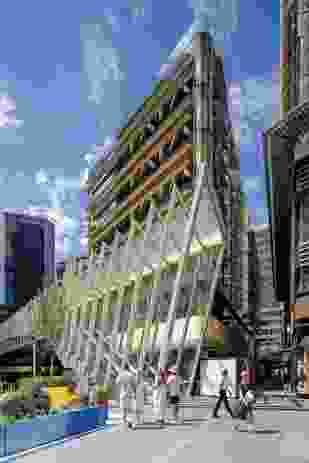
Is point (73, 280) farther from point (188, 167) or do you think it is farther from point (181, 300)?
point (188, 167)

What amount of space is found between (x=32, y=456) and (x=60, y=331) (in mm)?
42248

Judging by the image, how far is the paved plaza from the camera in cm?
1194

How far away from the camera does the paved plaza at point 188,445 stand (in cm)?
1194

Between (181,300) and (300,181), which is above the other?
(300,181)

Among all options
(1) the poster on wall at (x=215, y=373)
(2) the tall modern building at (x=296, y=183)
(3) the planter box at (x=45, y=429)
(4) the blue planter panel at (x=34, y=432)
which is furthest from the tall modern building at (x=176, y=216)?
(4) the blue planter panel at (x=34, y=432)

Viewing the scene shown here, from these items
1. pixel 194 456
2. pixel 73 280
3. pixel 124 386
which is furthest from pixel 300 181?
pixel 194 456

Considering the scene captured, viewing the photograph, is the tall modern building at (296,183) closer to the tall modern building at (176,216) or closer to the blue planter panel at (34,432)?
the tall modern building at (176,216)

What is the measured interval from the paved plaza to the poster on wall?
12.6 meters

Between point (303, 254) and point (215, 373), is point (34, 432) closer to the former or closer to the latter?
point (215, 373)

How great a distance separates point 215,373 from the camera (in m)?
33.7


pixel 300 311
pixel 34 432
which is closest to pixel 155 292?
pixel 300 311

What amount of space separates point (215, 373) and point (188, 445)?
2027 cm

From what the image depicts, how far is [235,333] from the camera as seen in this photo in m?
60.7

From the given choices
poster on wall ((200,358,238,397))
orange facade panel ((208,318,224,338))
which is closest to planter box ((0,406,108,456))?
poster on wall ((200,358,238,397))
